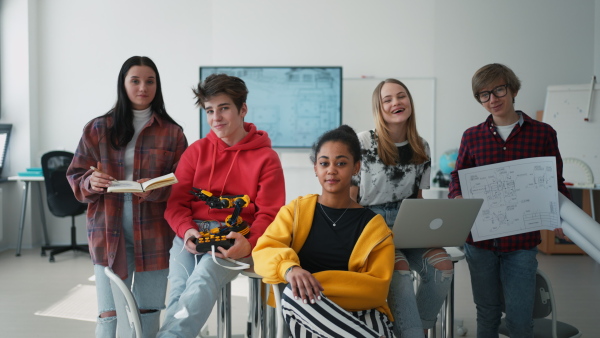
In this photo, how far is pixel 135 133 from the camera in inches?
89.6

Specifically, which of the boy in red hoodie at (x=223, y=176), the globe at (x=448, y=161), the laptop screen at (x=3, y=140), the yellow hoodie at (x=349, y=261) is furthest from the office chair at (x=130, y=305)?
the laptop screen at (x=3, y=140)

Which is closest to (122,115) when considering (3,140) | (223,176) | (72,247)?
(223,176)

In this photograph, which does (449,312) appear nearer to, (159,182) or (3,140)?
(159,182)

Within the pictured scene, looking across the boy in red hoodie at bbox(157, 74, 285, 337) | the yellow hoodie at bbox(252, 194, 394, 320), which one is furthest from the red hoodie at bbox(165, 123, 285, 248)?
the yellow hoodie at bbox(252, 194, 394, 320)

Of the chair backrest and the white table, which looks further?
the chair backrest

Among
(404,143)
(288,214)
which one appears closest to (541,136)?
(404,143)

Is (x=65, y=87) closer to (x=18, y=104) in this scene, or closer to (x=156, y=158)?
(x=18, y=104)

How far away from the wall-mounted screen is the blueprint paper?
10.1 feet

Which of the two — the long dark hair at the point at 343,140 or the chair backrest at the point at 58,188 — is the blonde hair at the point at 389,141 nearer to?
the long dark hair at the point at 343,140

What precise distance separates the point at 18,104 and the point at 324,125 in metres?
3.13

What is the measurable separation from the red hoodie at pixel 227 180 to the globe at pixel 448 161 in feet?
11.0

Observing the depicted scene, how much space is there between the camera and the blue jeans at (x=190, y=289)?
1770 mm

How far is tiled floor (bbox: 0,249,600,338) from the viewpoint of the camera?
3146mm

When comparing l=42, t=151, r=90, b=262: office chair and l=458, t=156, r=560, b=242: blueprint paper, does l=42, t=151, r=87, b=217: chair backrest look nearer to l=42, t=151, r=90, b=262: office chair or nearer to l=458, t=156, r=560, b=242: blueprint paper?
l=42, t=151, r=90, b=262: office chair
